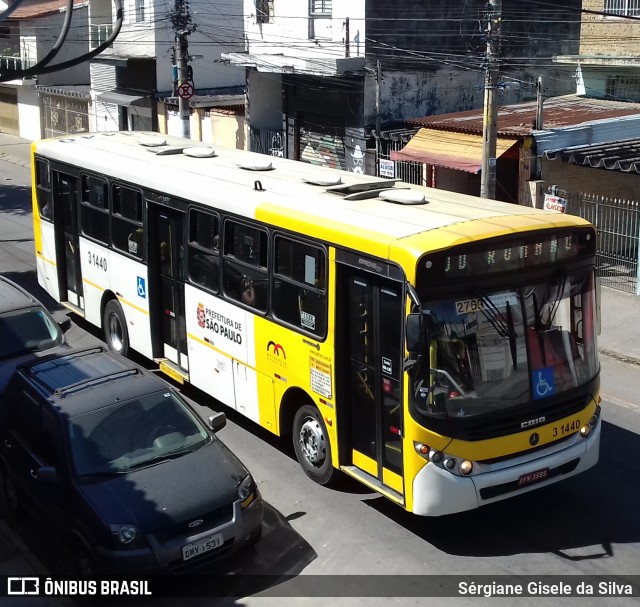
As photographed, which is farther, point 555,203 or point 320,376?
point 555,203

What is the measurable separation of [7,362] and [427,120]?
1558cm

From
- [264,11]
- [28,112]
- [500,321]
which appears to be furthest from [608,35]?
[28,112]

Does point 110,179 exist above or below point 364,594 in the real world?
above

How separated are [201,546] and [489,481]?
256 cm

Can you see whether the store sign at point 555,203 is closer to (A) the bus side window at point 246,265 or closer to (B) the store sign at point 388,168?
(B) the store sign at point 388,168

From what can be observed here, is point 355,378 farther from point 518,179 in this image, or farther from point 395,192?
point 518,179

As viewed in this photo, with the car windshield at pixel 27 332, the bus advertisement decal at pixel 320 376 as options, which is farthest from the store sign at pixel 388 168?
the bus advertisement decal at pixel 320 376

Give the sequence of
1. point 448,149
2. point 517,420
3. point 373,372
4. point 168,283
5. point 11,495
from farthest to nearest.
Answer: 1. point 448,149
2. point 168,283
3. point 11,495
4. point 373,372
5. point 517,420

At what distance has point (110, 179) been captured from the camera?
13430 millimetres

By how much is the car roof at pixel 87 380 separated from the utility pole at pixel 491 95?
10.2m

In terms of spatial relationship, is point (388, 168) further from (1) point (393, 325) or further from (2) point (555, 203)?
(1) point (393, 325)

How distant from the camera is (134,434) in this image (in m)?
8.54

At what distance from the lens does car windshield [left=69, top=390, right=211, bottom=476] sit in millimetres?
8219

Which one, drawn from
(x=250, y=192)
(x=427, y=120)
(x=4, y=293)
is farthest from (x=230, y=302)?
(x=427, y=120)
